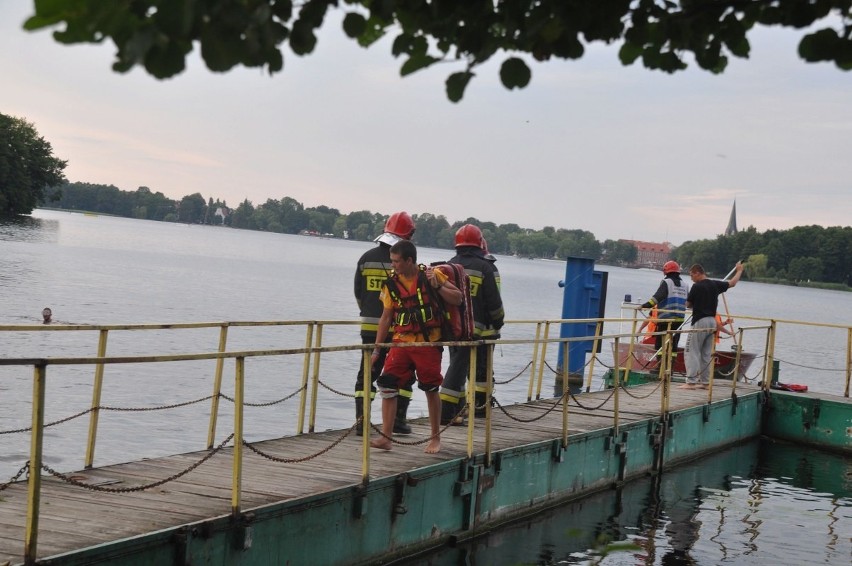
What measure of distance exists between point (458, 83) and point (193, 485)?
4.88m

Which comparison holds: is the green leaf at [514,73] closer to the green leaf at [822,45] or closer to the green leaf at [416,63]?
the green leaf at [416,63]

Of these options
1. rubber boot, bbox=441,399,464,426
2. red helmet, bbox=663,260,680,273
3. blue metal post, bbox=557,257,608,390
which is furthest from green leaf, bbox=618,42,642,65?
blue metal post, bbox=557,257,608,390

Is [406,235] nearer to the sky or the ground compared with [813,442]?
nearer to the sky

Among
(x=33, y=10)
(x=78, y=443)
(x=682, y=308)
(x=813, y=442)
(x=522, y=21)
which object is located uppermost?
(x=522, y=21)

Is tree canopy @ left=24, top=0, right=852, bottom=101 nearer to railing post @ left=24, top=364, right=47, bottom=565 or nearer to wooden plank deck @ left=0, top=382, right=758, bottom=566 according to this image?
railing post @ left=24, top=364, right=47, bottom=565

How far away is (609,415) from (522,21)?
10146mm

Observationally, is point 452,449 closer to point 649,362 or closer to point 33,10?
point 33,10

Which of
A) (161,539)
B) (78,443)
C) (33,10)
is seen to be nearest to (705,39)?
(33,10)

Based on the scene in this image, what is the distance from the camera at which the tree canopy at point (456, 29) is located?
106 inches

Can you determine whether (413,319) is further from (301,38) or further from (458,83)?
(301,38)

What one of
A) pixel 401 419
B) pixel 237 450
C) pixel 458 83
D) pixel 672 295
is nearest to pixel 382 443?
pixel 401 419

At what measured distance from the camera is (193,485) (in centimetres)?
780

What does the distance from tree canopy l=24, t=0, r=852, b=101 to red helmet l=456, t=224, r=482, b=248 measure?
5.87 meters

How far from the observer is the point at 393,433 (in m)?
10.1
